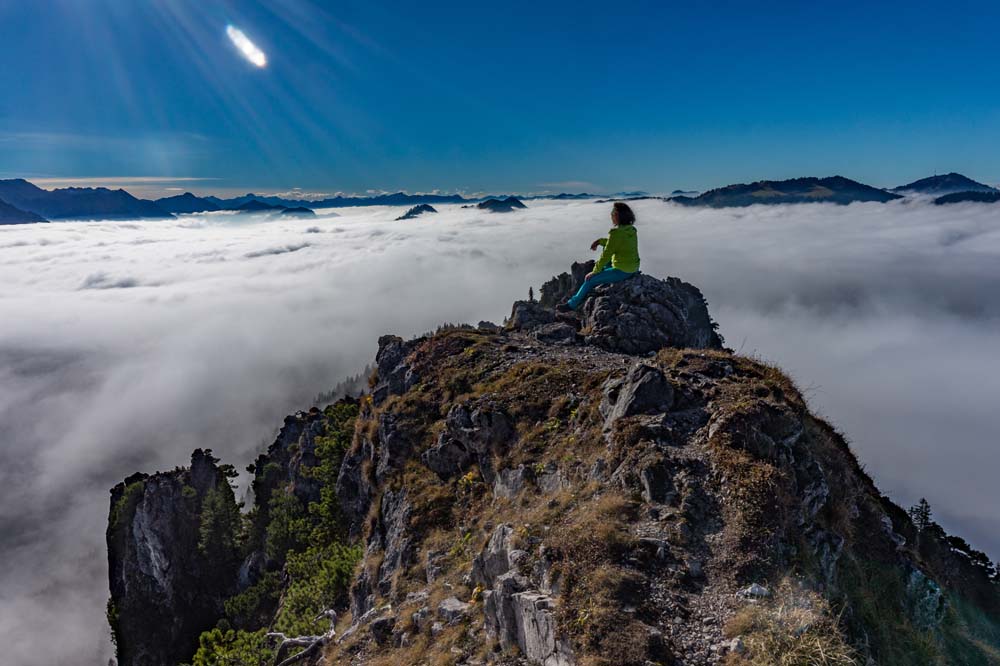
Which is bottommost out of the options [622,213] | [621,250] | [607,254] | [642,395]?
[642,395]

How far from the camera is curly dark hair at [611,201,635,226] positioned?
70.9 feet

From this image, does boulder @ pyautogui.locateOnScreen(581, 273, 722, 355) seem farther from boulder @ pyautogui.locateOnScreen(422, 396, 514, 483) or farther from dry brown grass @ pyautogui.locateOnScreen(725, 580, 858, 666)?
dry brown grass @ pyautogui.locateOnScreen(725, 580, 858, 666)

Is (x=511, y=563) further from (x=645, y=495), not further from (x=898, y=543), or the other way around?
(x=898, y=543)

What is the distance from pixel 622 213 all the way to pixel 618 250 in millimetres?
2960

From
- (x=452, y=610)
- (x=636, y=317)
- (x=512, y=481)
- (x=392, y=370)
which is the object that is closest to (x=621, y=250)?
(x=636, y=317)

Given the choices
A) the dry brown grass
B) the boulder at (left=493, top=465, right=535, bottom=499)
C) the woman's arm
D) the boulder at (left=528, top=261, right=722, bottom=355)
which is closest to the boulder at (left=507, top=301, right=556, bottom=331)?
the boulder at (left=528, top=261, right=722, bottom=355)

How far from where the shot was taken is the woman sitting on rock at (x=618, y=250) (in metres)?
22.3

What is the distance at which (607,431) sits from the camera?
18062mm

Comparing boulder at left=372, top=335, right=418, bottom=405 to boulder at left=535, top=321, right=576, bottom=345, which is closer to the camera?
boulder at left=535, top=321, right=576, bottom=345

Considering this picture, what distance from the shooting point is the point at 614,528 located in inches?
516

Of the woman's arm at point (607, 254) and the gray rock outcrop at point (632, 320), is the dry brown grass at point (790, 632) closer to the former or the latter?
the woman's arm at point (607, 254)

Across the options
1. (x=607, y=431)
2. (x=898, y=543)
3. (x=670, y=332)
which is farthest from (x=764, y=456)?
(x=670, y=332)

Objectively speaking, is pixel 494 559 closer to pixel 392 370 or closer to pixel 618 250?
pixel 618 250

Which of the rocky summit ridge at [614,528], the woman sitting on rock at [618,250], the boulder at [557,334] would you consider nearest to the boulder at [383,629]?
the rocky summit ridge at [614,528]
